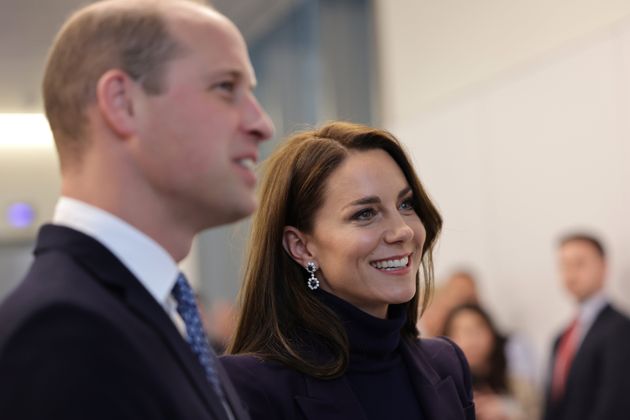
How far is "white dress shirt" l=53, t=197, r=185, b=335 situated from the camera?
1257mm

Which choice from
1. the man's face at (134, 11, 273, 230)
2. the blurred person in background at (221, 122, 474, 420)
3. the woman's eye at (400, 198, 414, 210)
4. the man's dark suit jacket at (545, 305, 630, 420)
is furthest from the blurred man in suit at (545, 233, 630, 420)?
the man's face at (134, 11, 273, 230)

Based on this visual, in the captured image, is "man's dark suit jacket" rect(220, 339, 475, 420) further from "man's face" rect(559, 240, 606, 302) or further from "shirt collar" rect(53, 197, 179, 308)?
"man's face" rect(559, 240, 606, 302)

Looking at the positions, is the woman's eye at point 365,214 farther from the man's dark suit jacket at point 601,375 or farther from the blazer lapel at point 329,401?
the man's dark suit jacket at point 601,375

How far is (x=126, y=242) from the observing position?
1260 mm

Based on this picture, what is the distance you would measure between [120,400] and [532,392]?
5296 mm

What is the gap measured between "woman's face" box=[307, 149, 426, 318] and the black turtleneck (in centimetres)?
5

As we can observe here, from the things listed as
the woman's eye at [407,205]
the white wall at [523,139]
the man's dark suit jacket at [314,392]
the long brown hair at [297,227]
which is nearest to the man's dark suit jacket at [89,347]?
the man's dark suit jacket at [314,392]

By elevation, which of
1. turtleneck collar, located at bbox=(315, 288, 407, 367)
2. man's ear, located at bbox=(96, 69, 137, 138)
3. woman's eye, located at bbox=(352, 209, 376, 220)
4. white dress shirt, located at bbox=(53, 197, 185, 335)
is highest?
man's ear, located at bbox=(96, 69, 137, 138)

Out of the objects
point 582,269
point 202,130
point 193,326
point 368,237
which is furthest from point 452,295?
point 202,130

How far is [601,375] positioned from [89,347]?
4.51 m

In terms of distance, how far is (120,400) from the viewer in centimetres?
112

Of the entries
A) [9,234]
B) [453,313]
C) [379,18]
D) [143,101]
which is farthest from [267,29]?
[143,101]

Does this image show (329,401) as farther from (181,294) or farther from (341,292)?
(181,294)

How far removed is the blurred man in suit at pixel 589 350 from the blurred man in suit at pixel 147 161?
4175 mm
